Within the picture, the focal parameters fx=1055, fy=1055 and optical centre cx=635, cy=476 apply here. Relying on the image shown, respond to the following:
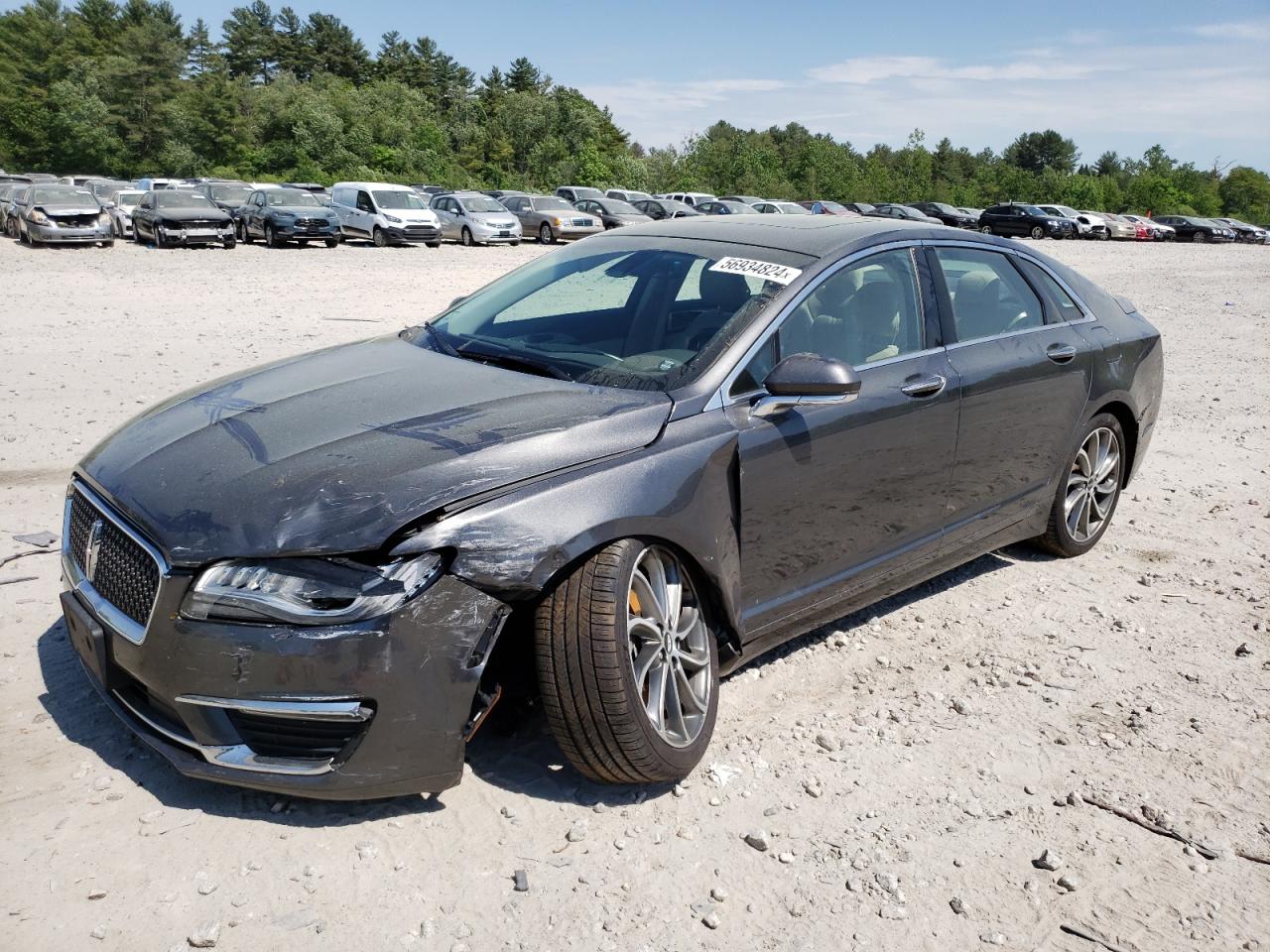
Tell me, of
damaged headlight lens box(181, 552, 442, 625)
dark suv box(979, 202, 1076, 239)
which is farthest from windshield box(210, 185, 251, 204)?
dark suv box(979, 202, 1076, 239)

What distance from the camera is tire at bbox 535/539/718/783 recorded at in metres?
2.90

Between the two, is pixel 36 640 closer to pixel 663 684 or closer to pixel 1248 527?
pixel 663 684

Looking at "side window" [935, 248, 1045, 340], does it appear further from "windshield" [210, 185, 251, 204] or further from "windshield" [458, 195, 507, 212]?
"windshield" [210, 185, 251, 204]

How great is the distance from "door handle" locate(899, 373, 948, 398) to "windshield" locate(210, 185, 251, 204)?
2952 cm

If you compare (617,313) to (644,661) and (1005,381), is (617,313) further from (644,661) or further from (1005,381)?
(1005,381)

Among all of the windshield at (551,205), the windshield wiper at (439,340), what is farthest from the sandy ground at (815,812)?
the windshield at (551,205)

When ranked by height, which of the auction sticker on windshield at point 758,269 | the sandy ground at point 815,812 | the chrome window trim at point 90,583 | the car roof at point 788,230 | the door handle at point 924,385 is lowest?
the sandy ground at point 815,812

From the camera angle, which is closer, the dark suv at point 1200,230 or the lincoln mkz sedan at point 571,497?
the lincoln mkz sedan at point 571,497

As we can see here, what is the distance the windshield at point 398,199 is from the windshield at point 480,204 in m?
1.56

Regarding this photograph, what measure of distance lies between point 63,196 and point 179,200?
Answer: 98.5 inches

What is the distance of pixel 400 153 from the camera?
65188 mm

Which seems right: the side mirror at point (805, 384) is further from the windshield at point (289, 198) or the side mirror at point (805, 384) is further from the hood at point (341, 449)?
the windshield at point (289, 198)

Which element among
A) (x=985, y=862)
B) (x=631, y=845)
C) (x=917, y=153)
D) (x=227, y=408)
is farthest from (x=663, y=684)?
(x=917, y=153)

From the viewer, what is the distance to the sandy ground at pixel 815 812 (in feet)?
8.72
